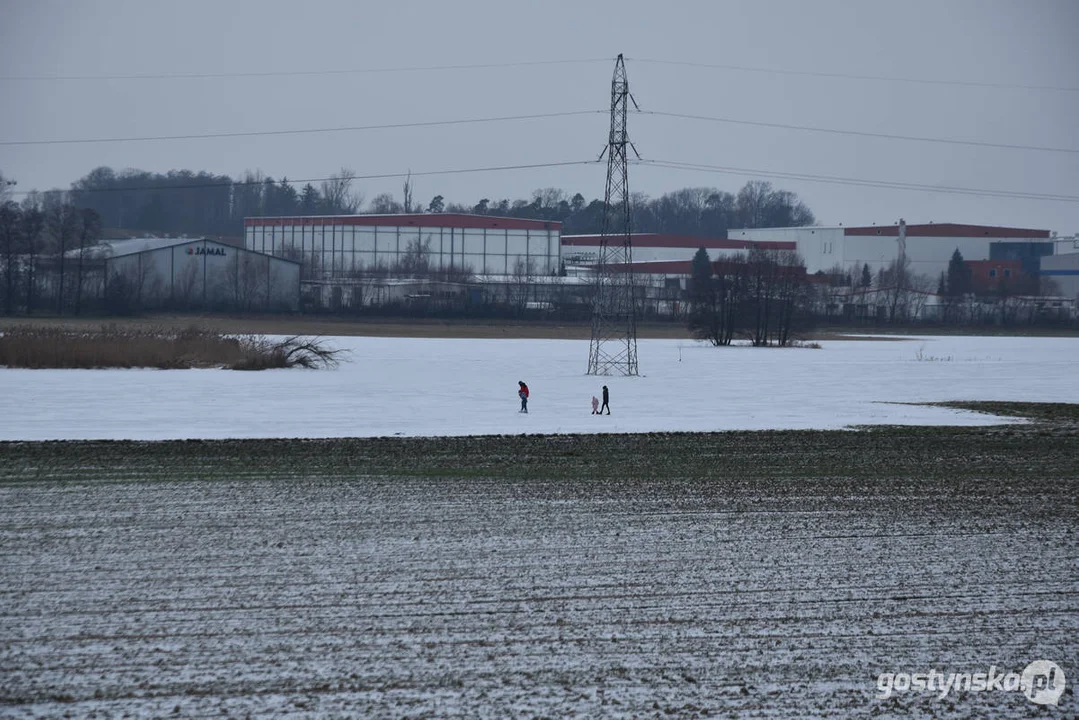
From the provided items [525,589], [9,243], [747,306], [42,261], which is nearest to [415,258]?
[42,261]

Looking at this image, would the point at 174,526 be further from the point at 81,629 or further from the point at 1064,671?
the point at 1064,671

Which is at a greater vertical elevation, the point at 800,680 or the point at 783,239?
the point at 783,239

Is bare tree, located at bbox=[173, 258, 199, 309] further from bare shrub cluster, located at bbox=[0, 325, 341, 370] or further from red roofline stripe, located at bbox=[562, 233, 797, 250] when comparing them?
red roofline stripe, located at bbox=[562, 233, 797, 250]

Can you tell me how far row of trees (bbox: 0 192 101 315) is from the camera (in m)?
75.2

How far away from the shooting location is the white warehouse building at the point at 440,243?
344 ft

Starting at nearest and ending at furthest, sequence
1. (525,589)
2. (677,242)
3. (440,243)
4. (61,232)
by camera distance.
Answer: (525,589), (61,232), (440,243), (677,242)

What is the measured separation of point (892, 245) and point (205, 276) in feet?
256

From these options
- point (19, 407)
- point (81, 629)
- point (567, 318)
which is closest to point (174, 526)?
point (81, 629)

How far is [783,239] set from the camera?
129 metres

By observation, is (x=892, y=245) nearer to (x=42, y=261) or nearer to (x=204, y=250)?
(x=204, y=250)

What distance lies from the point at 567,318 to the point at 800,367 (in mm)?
40070

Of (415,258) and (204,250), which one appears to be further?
(415,258)

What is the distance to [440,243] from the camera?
346 feet

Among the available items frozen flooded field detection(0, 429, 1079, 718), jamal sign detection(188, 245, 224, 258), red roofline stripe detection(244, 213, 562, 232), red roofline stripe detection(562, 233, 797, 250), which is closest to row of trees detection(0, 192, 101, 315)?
jamal sign detection(188, 245, 224, 258)
